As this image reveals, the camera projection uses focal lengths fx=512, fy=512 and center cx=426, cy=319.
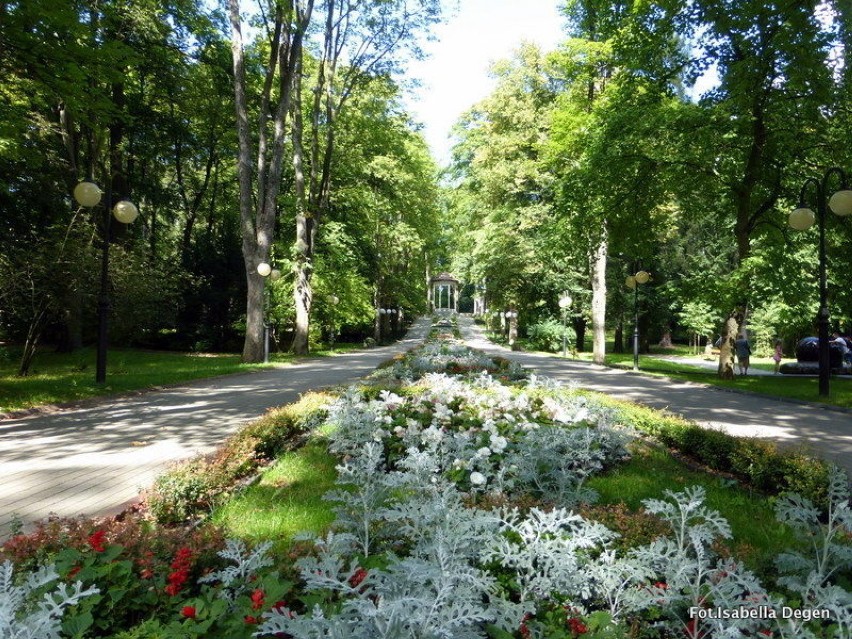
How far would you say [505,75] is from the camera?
29.5 metres

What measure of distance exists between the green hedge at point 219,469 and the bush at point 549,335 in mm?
24797

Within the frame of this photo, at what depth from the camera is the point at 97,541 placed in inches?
96.8

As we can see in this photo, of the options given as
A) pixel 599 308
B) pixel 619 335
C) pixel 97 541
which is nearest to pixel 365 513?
pixel 97 541

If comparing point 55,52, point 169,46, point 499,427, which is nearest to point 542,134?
point 169,46

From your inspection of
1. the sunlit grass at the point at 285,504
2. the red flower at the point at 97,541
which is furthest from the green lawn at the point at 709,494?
the red flower at the point at 97,541

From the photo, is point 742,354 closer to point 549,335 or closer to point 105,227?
point 549,335

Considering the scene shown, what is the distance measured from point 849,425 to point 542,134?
22.4m

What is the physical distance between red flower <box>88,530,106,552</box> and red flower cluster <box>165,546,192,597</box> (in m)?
0.36

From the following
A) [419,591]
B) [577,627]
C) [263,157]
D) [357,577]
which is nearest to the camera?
[419,591]

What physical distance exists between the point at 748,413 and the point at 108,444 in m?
10.6

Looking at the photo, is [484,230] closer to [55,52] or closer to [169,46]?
[169,46]

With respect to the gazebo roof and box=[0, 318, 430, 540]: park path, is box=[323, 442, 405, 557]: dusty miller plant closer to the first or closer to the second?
box=[0, 318, 430, 540]: park path

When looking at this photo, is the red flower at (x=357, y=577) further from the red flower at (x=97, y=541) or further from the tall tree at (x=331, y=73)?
the tall tree at (x=331, y=73)

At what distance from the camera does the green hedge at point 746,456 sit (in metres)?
4.05
